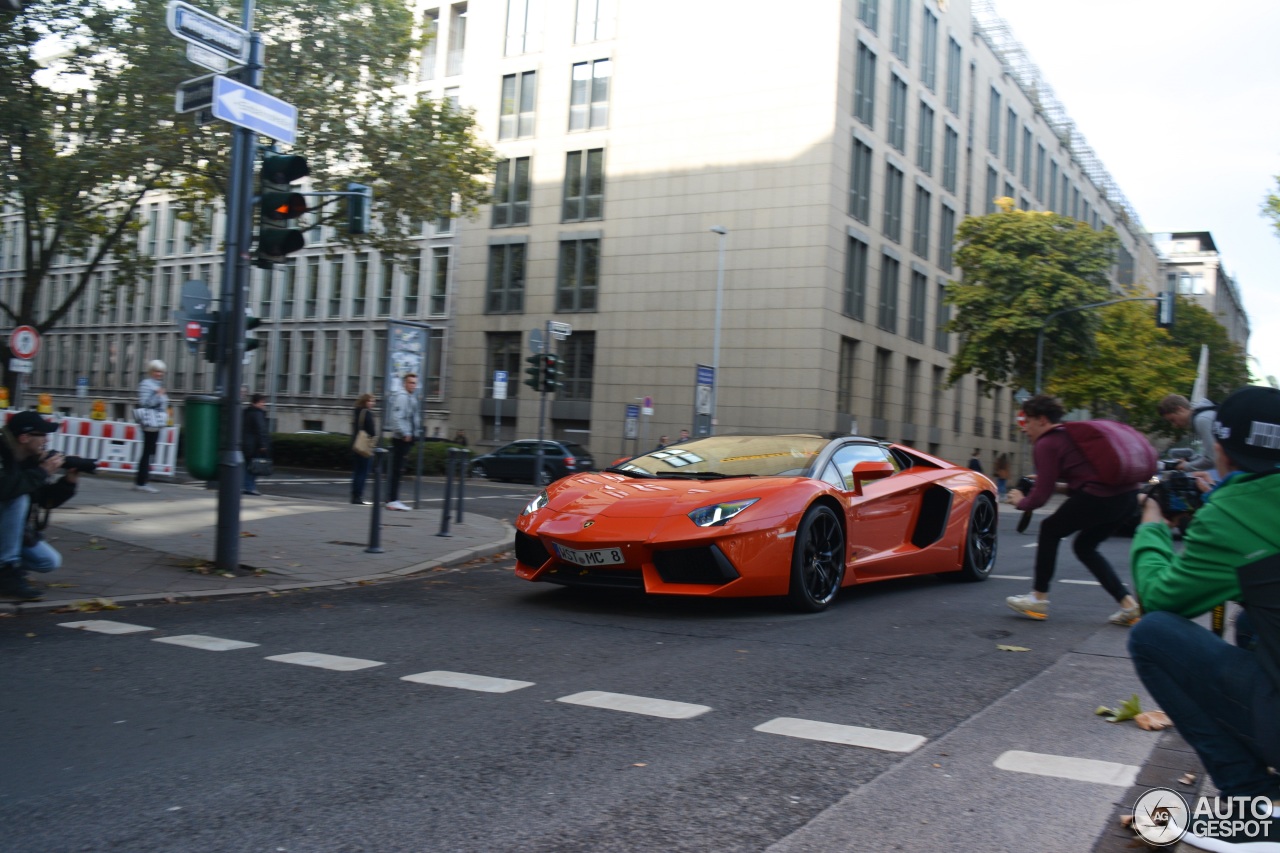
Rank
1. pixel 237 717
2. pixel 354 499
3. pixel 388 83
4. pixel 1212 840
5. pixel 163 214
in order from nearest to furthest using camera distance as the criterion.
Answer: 1. pixel 1212 840
2. pixel 237 717
3. pixel 354 499
4. pixel 388 83
5. pixel 163 214

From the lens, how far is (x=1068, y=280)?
125ft

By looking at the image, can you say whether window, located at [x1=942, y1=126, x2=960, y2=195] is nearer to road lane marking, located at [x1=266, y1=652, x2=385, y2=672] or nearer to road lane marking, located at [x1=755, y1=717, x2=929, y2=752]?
road lane marking, located at [x1=266, y1=652, x2=385, y2=672]

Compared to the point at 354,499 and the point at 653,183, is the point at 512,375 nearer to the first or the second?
the point at 653,183

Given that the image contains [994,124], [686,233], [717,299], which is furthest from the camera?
[994,124]

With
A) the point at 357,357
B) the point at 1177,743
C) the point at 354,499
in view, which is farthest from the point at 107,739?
the point at 357,357

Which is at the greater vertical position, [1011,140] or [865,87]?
[1011,140]

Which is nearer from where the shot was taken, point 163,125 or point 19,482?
point 19,482

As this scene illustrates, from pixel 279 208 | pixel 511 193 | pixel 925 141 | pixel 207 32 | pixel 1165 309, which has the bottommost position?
pixel 279 208

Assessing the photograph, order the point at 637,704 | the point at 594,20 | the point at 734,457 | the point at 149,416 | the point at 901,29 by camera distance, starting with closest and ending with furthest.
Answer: the point at 637,704 < the point at 734,457 < the point at 149,416 < the point at 901,29 < the point at 594,20

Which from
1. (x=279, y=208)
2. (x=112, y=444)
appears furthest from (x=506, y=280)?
(x=279, y=208)

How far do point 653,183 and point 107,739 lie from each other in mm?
39139

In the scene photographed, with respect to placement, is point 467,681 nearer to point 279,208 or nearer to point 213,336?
point 213,336

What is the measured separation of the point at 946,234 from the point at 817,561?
4430 centimetres

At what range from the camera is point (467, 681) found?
518cm
